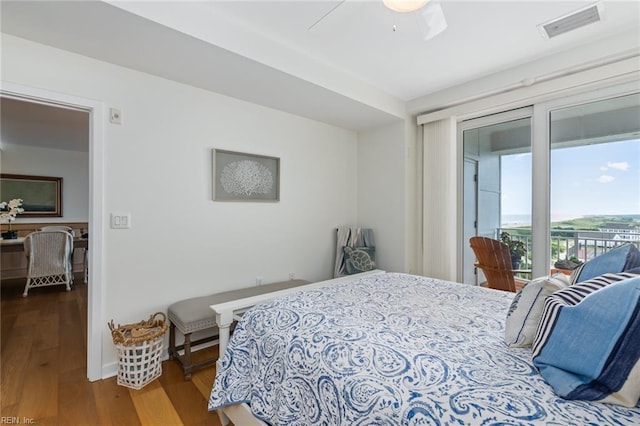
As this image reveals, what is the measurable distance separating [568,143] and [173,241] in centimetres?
353

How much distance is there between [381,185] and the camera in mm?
3611

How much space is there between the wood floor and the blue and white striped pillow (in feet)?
5.62

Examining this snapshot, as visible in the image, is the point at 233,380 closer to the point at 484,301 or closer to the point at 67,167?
the point at 484,301

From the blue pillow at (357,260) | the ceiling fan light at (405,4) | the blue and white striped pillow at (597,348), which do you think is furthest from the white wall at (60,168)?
the blue and white striped pillow at (597,348)

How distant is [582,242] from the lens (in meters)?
2.54

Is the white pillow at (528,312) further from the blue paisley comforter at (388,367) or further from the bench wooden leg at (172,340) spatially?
the bench wooden leg at (172,340)

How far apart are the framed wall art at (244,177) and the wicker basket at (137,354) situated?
121 centimetres

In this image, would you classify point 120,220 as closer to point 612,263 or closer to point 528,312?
point 528,312

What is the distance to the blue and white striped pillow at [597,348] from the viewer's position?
76 cm

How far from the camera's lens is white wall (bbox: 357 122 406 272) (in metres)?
3.41

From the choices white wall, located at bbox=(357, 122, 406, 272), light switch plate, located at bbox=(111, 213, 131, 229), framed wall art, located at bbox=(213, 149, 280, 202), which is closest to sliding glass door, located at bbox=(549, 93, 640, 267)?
white wall, located at bbox=(357, 122, 406, 272)

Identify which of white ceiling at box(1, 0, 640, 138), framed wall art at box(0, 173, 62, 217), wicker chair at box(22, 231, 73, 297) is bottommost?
wicker chair at box(22, 231, 73, 297)

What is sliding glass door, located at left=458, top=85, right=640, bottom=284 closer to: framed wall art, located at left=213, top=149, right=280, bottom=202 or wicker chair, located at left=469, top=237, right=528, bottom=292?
wicker chair, located at left=469, top=237, right=528, bottom=292

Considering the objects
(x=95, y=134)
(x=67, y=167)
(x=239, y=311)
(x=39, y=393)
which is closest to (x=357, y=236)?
(x=239, y=311)
